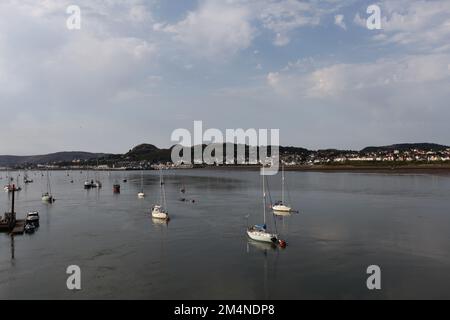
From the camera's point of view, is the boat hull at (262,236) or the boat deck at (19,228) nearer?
the boat hull at (262,236)

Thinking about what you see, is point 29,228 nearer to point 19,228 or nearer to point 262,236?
point 19,228

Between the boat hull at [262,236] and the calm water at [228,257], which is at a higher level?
the boat hull at [262,236]

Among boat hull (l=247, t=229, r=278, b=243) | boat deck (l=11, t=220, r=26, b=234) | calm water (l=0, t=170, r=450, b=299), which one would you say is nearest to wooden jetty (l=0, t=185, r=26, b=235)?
boat deck (l=11, t=220, r=26, b=234)

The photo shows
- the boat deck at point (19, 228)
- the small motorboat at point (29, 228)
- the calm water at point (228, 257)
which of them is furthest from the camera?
the small motorboat at point (29, 228)

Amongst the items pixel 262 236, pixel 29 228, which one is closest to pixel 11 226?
pixel 29 228

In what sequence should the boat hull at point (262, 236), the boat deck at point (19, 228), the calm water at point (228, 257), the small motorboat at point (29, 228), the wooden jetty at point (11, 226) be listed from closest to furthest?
the calm water at point (228, 257), the boat hull at point (262, 236), the boat deck at point (19, 228), the wooden jetty at point (11, 226), the small motorboat at point (29, 228)

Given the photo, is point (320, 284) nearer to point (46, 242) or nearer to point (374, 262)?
point (374, 262)

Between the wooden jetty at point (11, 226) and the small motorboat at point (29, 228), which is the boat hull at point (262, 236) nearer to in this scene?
the small motorboat at point (29, 228)

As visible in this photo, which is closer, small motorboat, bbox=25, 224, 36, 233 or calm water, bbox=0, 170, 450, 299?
calm water, bbox=0, 170, 450, 299

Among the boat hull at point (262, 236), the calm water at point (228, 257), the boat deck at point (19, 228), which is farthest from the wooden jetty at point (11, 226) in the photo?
the boat hull at point (262, 236)

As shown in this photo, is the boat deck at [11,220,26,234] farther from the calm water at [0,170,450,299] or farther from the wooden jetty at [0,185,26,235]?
the calm water at [0,170,450,299]

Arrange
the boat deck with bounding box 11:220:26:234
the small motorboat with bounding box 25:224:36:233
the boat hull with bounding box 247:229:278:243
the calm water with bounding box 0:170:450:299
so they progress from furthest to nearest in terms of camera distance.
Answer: the small motorboat with bounding box 25:224:36:233 → the boat deck with bounding box 11:220:26:234 → the boat hull with bounding box 247:229:278:243 → the calm water with bounding box 0:170:450:299

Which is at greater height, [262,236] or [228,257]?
[262,236]
